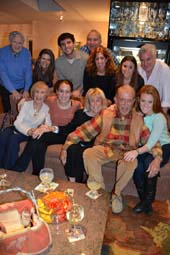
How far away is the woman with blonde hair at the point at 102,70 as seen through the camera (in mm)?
2753

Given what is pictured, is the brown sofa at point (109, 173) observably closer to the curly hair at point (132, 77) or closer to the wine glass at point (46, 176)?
the wine glass at point (46, 176)

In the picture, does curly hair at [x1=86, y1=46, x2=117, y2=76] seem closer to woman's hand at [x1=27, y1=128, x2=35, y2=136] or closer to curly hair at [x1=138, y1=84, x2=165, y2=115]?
curly hair at [x1=138, y1=84, x2=165, y2=115]

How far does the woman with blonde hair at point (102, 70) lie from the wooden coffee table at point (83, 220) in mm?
1315

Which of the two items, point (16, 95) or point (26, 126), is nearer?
point (26, 126)

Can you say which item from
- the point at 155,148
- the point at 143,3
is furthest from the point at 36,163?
the point at 143,3

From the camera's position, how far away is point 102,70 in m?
2.80

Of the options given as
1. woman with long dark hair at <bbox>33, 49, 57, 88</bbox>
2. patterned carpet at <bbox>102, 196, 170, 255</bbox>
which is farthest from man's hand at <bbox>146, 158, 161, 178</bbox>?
woman with long dark hair at <bbox>33, 49, 57, 88</bbox>

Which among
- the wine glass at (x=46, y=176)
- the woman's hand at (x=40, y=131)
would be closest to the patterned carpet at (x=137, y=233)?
the wine glass at (x=46, y=176)

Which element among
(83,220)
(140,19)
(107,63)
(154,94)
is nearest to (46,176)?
(83,220)

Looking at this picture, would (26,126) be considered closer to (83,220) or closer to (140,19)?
(83,220)

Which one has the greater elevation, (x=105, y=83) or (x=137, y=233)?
(x=105, y=83)

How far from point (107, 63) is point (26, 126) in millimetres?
1076

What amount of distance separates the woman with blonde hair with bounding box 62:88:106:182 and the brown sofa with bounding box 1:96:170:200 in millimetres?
160

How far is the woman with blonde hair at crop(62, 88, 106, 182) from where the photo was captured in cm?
226
